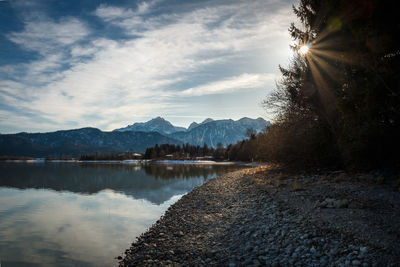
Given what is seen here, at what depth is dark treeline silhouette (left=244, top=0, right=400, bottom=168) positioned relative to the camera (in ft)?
38.3

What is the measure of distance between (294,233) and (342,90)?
13.4m

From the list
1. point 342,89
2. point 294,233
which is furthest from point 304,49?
point 294,233

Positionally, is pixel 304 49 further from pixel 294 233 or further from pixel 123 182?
pixel 123 182

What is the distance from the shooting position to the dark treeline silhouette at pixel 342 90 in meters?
11.7

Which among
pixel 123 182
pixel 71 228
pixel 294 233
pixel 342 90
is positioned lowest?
pixel 123 182

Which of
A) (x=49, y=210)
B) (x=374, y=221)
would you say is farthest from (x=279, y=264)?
(x=49, y=210)

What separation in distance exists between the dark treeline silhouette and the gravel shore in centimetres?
260

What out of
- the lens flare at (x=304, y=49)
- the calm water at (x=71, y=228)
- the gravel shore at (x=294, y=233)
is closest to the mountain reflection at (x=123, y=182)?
the calm water at (x=71, y=228)

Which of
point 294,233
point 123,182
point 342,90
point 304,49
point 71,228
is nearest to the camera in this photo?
point 294,233

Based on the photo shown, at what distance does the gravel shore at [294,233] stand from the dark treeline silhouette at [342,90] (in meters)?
2.60

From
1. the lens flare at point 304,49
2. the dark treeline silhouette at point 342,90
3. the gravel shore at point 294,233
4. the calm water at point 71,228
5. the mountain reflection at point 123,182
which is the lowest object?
the mountain reflection at point 123,182

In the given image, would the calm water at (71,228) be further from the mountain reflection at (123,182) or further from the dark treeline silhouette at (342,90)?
the dark treeline silhouette at (342,90)

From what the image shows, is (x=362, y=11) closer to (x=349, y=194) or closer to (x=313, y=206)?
(x=349, y=194)

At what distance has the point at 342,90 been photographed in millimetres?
17688
